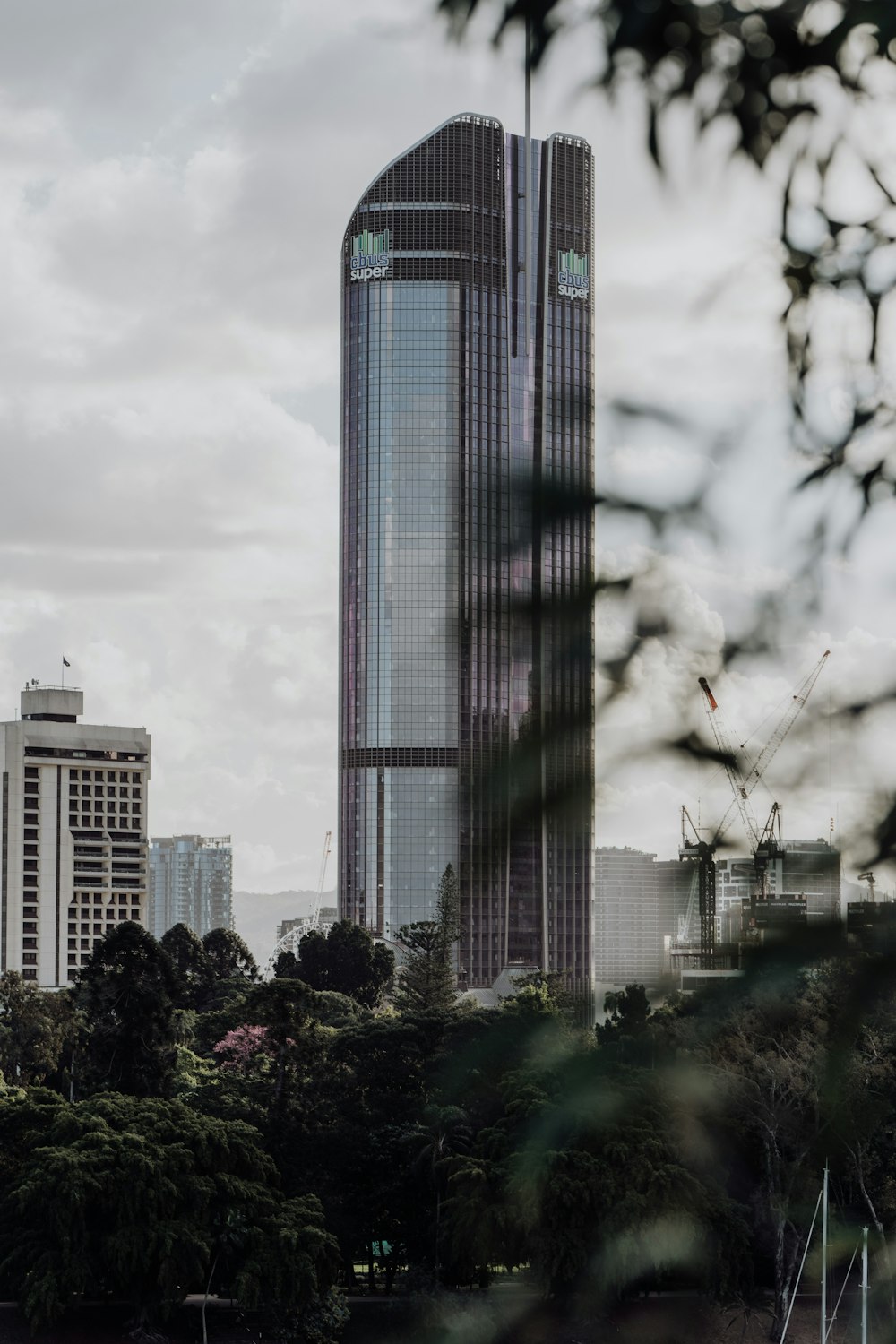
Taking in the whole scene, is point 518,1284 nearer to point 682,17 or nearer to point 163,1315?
point 163,1315

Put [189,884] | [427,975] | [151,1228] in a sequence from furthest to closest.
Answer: [189,884]
[427,975]
[151,1228]

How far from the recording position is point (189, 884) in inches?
6412

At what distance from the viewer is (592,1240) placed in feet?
72.1

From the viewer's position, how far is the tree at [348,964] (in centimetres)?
5309

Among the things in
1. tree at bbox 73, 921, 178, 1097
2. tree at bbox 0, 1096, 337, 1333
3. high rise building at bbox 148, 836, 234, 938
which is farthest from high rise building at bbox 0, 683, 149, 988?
high rise building at bbox 148, 836, 234, 938

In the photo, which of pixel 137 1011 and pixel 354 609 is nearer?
pixel 137 1011

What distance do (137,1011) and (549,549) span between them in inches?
1080

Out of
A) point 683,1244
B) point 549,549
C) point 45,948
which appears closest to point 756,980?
point 549,549

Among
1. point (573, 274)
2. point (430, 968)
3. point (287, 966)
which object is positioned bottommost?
point (287, 966)

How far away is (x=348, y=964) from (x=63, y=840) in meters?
16.0

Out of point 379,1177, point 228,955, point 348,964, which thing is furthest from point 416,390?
point 379,1177

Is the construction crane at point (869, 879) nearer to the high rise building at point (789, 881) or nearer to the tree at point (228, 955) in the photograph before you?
the high rise building at point (789, 881)

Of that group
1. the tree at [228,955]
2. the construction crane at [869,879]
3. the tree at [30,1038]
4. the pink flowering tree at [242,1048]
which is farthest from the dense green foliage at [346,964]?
the construction crane at [869,879]

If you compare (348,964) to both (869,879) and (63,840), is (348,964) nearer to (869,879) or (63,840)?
(63,840)
